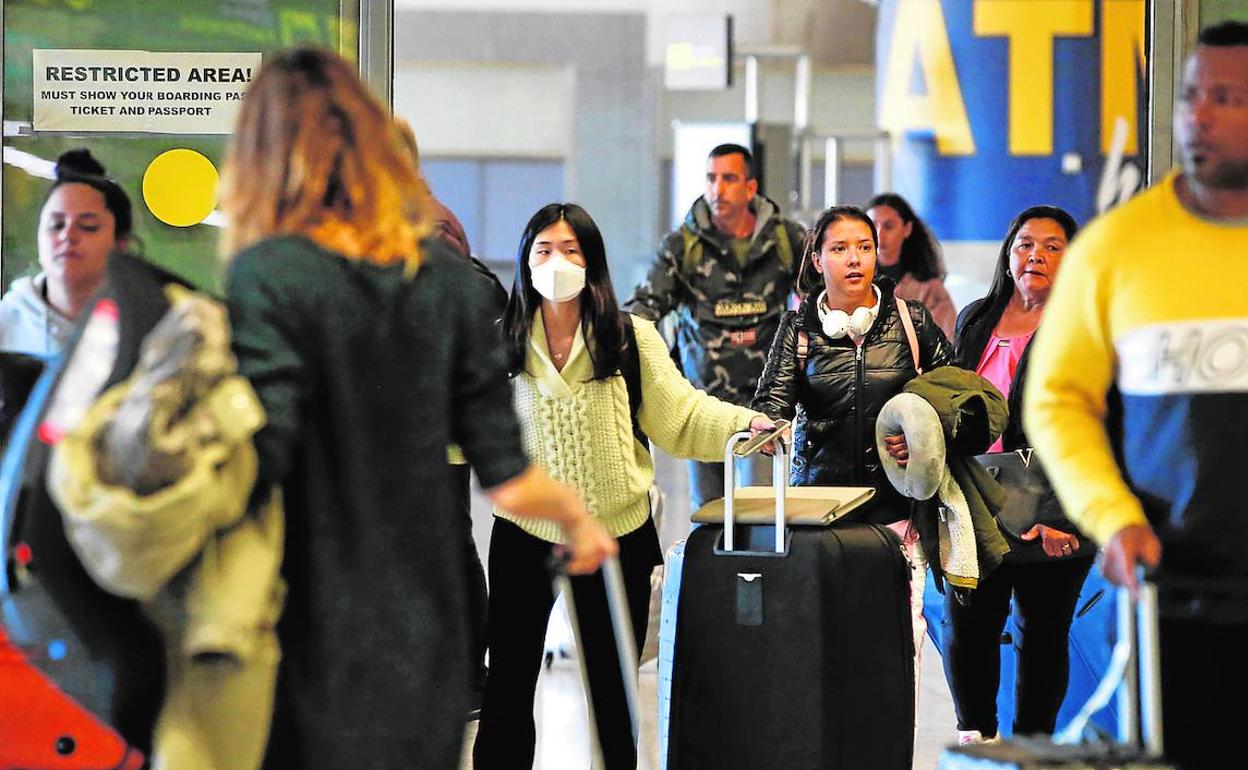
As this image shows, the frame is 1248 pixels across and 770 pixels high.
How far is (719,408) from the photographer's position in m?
4.84

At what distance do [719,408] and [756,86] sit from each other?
36.4ft

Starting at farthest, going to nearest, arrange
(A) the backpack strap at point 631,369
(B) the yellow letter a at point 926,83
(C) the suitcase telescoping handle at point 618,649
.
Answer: (B) the yellow letter a at point 926,83, (A) the backpack strap at point 631,369, (C) the suitcase telescoping handle at point 618,649

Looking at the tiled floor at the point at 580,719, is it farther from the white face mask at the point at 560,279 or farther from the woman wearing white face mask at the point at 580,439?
the white face mask at the point at 560,279

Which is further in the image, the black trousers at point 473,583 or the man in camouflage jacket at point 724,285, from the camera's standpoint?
the man in camouflage jacket at point 724,285

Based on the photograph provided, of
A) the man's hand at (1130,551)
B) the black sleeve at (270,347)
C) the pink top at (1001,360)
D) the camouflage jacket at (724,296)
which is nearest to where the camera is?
the black sleeve at (270,347)

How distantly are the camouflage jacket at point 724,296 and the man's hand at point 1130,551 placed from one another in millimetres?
3933

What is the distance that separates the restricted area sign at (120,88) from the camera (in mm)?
5160

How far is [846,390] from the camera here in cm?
527

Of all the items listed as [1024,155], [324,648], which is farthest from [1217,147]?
[1024,155]

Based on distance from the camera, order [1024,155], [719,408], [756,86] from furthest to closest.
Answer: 1. [756,86]
2. [1024,155]
3. [719,408]

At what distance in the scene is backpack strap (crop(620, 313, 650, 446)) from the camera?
15.9 ft

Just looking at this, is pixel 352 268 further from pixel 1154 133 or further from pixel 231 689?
pixel 1154 133

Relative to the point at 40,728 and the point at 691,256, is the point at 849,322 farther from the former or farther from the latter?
the point at 40,728

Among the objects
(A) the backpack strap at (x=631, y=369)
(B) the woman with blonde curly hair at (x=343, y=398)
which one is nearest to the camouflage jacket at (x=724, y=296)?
(A) the backpack strap at (x=631, y=369)
